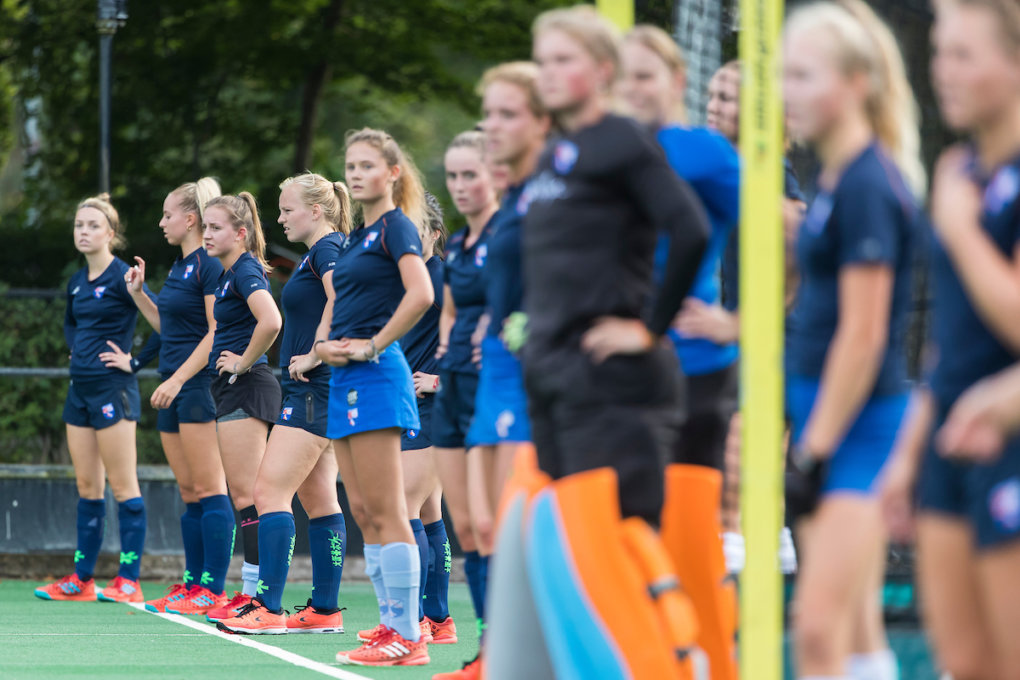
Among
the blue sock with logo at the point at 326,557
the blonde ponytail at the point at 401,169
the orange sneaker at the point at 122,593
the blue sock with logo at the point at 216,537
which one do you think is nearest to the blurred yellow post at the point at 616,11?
the blonde ponytail at the point at 401,169

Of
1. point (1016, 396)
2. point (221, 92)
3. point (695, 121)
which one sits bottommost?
point (1016, 396)

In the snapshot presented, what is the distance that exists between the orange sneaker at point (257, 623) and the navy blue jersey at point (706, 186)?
4.37 metres

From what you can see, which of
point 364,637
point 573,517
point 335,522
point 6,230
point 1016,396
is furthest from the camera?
point 6,230

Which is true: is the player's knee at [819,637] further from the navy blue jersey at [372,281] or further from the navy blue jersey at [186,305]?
the navy blue jersey at [186,305]

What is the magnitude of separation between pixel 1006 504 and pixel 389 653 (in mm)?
4460

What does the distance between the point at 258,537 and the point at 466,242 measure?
117 inches


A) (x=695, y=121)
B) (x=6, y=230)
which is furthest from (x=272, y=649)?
(x=6, y=230)

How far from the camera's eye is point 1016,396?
3062mm

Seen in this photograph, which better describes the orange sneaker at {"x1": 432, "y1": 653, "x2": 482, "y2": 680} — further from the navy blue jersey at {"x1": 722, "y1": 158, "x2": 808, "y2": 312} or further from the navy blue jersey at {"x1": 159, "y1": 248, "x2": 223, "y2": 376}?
the navy blue jersey at {"x1": 159, "y1": 248, "x2": 223, "y2": 376}

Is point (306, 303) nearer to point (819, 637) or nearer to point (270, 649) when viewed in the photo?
point (270, 649)

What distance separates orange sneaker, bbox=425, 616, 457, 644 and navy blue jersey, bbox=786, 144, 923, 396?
484cm

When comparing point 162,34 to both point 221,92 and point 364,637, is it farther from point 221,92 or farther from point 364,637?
point 364,637

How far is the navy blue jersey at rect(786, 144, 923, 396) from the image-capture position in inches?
140

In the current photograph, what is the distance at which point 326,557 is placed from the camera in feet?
27.7
